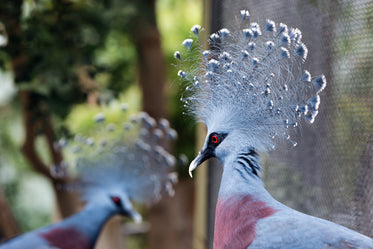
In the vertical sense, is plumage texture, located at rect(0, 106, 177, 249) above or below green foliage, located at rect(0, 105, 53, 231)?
above

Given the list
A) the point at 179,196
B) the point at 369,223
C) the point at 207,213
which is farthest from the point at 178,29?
the point at 369,223

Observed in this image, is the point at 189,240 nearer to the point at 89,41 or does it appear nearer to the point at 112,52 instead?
the point at 112,52

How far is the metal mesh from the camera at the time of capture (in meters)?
1.35

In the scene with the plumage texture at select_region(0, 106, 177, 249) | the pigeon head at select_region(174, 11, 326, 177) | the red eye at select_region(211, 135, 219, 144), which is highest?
the pigeon head at select_region(174, 11, 326, 177)

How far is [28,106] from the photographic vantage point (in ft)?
7.76

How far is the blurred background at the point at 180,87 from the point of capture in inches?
55.4

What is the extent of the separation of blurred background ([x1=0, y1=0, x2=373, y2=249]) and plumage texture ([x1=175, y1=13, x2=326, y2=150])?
9cm

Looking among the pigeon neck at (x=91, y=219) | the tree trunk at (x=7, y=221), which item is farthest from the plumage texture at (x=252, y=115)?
the tree trunk at (x=7, y=221)

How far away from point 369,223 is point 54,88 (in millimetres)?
1587

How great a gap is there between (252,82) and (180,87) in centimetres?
22

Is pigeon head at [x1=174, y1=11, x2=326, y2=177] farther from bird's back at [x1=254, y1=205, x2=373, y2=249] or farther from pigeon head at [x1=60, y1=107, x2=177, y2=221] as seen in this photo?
pigeon head at [x1=60, y1=107, x2=177, y2=221]

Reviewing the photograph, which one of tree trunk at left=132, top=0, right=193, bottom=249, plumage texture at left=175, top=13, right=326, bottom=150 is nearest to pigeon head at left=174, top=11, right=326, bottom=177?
plumage texture at left=175, top=13, right=326, bottom=150

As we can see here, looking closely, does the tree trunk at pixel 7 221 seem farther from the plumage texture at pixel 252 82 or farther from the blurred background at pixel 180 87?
the plumage texture at pixel 252 82

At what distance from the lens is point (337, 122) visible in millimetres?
1519
